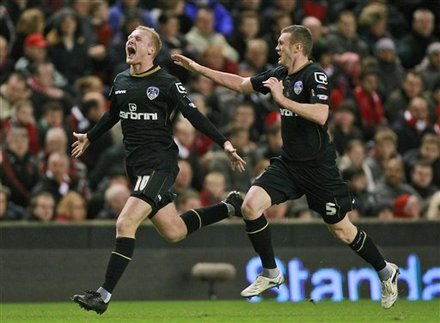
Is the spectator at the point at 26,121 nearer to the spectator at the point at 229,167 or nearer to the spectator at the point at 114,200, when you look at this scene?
the spectator at the point at 114,200

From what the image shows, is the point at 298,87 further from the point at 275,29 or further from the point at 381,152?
the point at 275,29

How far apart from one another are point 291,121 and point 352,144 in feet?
18.7

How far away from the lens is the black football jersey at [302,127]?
11719mm

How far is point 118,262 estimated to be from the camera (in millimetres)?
11312

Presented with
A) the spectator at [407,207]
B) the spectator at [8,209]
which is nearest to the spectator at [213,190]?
the spectator at [8,209]

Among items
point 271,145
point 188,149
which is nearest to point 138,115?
point 188,149

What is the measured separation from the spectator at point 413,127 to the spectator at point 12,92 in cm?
537

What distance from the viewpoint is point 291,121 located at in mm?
11812

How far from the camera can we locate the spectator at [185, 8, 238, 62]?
1908 centimetres

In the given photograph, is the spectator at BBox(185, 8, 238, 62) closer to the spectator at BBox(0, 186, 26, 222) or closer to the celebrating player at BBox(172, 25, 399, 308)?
the spectator at BBox(0, 186, 26, 222)

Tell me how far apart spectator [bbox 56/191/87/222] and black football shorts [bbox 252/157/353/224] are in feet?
13.7

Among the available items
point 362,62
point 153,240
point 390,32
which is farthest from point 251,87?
point 390,32

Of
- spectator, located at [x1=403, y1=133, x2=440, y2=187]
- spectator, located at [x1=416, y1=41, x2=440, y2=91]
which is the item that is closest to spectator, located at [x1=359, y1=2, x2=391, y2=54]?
spectator, located at [x1=416, y1=41, x2=440, y2=91]

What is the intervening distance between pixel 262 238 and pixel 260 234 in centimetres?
→ 4
